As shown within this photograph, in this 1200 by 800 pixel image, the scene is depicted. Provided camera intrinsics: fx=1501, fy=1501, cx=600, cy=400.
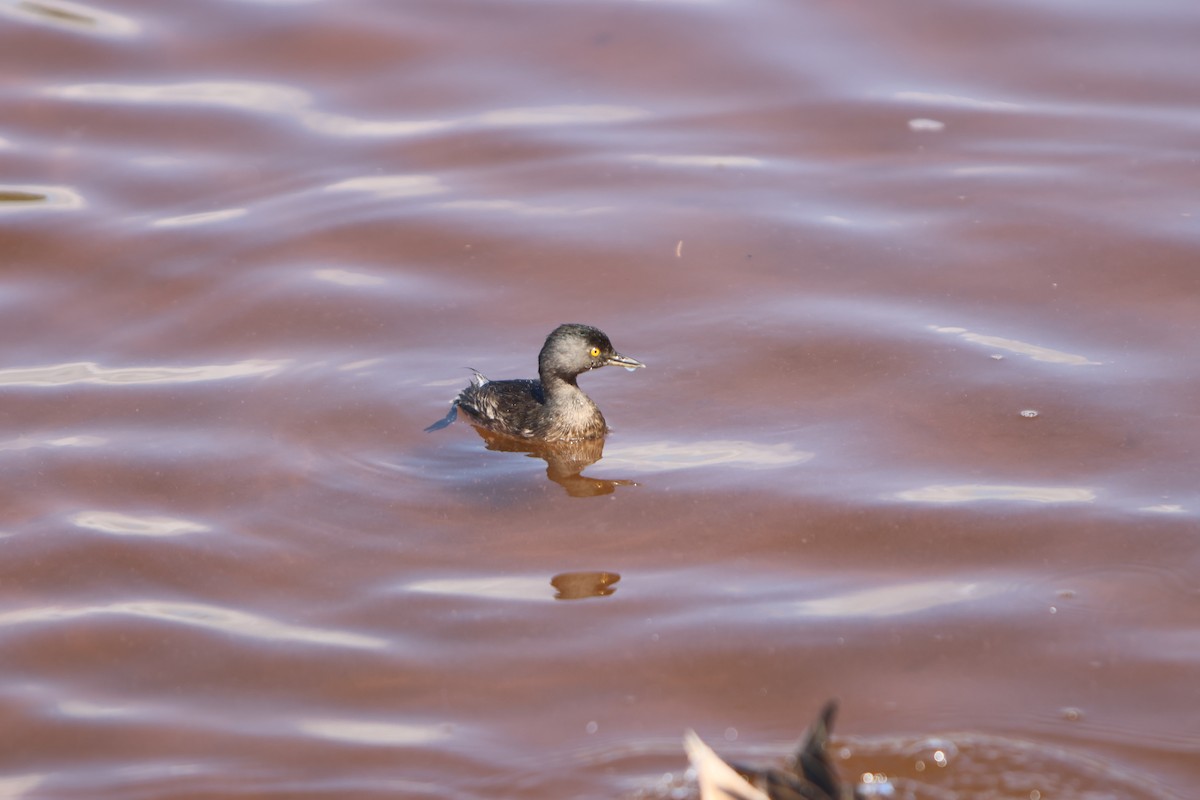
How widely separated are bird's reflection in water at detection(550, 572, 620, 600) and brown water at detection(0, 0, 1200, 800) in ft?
0.12

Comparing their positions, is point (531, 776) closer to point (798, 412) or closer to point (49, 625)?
point (49, 625)

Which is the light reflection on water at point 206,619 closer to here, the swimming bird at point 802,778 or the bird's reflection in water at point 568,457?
the bird's reflection in water at point 568,457

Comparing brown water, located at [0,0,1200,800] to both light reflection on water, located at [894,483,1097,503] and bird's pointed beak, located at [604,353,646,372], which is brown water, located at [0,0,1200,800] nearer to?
light reflection on water, located at [894,483,1097,503]

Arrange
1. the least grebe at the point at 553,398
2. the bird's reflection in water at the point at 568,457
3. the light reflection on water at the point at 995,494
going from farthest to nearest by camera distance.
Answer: the least grebe at the point at 553,398 → the bird's reflection in water at the point at 568,457 → the light reflection on water at the point at 995,494

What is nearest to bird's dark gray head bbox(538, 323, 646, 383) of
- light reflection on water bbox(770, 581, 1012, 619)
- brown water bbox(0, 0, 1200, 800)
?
brown water bbox(0, 0, 1200, 800)

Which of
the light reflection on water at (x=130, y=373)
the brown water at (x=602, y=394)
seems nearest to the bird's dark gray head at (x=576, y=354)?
the brown water at (x=602, y=394)

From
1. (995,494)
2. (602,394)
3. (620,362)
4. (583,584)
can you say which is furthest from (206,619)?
(995,494)

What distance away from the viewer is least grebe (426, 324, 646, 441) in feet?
23.7

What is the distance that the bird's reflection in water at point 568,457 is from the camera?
666 cm

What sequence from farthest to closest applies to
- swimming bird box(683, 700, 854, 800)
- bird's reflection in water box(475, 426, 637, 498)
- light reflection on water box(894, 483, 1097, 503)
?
bird's reflection in water box(475, 426, 637, 498)
light reflection on water box(894, 483, 1097, 503)
swimming bird box(683, 700, 854, 800)

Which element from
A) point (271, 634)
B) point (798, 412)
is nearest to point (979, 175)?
point (798, 412)

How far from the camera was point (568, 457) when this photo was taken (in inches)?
277

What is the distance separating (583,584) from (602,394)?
6.57ft

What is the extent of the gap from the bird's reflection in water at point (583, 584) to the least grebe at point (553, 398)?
4.57 ft
